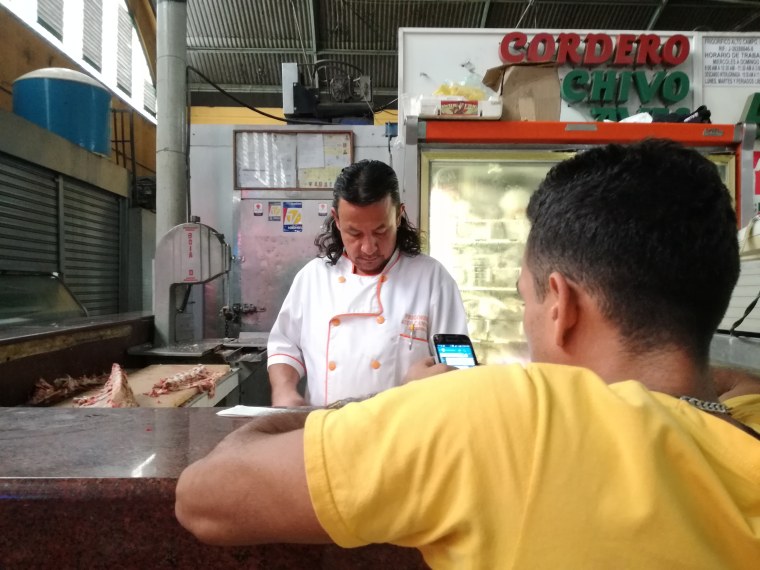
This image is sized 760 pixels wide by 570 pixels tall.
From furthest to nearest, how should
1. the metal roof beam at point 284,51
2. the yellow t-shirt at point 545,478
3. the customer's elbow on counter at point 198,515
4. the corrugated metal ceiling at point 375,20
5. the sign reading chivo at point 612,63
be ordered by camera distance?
the metal roof beam at point 284,51 → the corrugated metal ceiling at point 375,20 → the sign reading chivo at point 612,63 → the customer's elbow on counter at point 198,515 → the yellow t-shirt at point 545,478

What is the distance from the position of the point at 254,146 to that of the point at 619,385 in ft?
14.4

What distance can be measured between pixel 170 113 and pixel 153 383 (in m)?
2.67

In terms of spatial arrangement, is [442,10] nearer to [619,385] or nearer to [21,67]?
[21,67]

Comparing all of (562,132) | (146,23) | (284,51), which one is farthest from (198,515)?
(146,23)

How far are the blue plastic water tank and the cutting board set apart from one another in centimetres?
328

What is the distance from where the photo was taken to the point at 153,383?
7.13ft

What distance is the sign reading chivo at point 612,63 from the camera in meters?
3.73

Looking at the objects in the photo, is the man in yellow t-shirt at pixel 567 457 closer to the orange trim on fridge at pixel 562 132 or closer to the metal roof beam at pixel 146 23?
the orange trim on fridge at pixel 562 132

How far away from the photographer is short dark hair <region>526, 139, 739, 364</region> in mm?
597

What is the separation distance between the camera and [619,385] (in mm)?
526

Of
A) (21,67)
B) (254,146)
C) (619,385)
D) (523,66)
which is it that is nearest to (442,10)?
(254,146)

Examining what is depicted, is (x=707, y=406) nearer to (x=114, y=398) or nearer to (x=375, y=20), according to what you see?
(x=114, y=398)

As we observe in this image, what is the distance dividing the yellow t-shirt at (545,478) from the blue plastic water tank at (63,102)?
5133mm

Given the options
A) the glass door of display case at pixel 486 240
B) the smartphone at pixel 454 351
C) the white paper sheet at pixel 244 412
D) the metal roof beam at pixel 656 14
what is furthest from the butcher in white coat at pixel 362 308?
the metal roof beam at pixel 656 14
